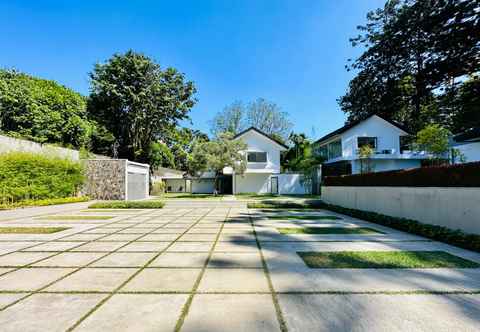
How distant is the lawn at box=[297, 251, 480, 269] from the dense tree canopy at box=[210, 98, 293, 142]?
31.0 metres

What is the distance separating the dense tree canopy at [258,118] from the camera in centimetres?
3491

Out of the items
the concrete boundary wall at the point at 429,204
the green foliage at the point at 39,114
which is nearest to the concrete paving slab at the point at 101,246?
the concrete boundary wall at the point at 429,204

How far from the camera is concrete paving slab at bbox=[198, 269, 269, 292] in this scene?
2867mm

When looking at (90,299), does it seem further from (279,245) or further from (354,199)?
(354,199)

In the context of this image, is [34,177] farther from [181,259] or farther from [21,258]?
[181,259]

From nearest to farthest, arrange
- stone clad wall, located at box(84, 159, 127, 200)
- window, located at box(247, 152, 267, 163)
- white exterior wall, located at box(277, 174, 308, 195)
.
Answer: stone clad wall, located at box(84, 159, 127, 200)
white exterior wall, located at box(277, 174, 308, 195)
window, located at box(247, 152, 267, 163)

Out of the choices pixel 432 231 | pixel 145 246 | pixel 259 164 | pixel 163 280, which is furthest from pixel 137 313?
pixel 259 164

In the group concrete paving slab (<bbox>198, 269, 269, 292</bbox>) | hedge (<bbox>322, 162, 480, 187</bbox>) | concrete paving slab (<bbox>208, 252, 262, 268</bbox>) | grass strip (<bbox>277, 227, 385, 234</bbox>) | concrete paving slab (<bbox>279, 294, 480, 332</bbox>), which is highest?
hedge (<bbox>322, 162, 480, 187</bbox>)

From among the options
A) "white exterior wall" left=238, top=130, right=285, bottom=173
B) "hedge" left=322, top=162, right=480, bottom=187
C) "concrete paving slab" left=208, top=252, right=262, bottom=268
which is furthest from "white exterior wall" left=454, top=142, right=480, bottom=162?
"concrete paving slab" left=208, top=252, right=262, bottom=268

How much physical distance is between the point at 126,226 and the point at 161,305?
5545mm

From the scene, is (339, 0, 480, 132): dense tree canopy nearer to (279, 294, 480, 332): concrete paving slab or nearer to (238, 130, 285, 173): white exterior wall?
(238, 130, 285, 173): white exterior wall

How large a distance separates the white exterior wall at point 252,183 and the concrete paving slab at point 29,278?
20.7m

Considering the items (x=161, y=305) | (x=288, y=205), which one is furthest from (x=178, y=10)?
(x=161, y=305)

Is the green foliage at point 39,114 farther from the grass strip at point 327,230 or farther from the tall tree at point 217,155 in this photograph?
the grass strip at point 327,230
